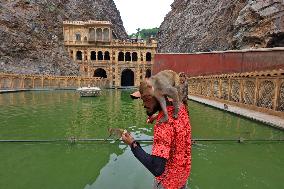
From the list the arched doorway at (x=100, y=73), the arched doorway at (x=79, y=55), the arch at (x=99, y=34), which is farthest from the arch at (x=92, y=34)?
the arched doorway at (x=100, y=73)

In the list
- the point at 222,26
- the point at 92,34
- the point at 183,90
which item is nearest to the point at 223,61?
the point at 222,26

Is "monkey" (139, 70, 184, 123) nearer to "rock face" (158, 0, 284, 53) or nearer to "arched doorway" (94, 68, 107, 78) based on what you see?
"rock face" (158, 0, 284, 53)

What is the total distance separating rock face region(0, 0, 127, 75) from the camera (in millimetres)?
65375

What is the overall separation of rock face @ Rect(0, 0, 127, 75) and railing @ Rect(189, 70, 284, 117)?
154 feet

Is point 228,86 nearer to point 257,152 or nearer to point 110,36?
point 257,152

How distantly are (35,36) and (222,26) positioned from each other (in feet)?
143

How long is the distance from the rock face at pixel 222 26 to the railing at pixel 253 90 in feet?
23.5

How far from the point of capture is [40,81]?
55.7 metres

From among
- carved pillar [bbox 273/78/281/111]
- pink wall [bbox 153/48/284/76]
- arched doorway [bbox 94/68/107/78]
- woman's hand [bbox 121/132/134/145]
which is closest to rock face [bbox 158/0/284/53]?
pink wall [bbox 153/48/284/76]

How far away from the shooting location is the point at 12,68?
62.3 meters

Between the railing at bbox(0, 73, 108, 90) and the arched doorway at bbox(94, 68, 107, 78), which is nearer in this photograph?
the railing at bbox(0, 73, 108, 90)

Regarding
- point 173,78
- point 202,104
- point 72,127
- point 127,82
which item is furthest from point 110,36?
point 173,78

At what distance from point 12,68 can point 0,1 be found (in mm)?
18081

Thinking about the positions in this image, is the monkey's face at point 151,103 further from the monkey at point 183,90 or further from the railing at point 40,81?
the railing at point 40,81
